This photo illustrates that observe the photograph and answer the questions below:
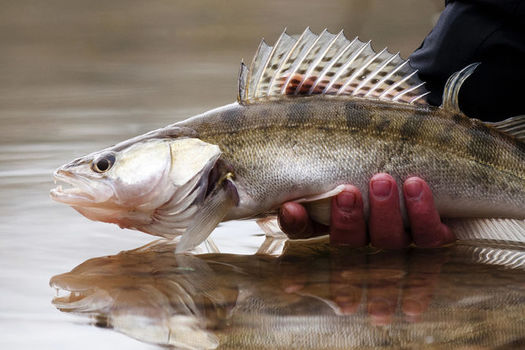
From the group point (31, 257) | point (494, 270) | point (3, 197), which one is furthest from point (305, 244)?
point (3, 197)

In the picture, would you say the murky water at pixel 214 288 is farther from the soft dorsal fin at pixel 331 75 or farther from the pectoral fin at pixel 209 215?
the soft dorsal fin at pixel 331 75

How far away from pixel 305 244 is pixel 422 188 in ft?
1.47

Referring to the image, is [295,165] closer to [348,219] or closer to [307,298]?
[348,219]

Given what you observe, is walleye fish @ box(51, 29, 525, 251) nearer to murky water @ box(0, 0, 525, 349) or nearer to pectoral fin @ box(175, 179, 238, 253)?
pectoral fin @ box(175, 179, 238, 253)

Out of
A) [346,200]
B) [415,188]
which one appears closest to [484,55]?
[415,188]

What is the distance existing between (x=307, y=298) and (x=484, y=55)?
1.26 metres

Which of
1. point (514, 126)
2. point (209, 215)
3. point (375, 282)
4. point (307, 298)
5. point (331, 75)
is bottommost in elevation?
point (307, 298)

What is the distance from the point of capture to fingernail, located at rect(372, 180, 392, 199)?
2439 mm

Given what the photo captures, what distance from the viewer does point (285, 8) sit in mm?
10344

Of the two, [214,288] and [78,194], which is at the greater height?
[78,194]

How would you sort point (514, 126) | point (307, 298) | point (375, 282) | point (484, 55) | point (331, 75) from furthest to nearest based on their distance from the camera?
point (484, 55), point (331, 75), point (514, 126), point (375, 282), point (307, 298)

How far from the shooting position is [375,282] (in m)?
2.22

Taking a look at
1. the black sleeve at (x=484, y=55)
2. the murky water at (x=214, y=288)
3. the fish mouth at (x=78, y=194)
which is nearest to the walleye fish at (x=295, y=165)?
the fish mouth at (x=78, y=194)

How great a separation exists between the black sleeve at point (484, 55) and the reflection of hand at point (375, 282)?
65cm
